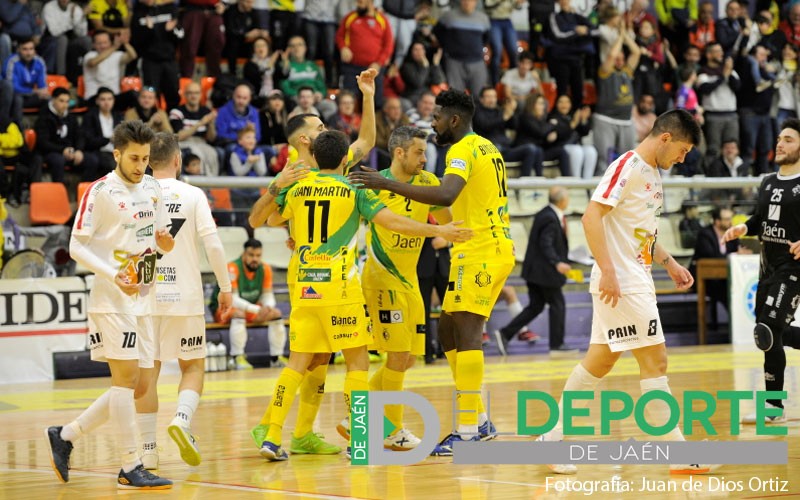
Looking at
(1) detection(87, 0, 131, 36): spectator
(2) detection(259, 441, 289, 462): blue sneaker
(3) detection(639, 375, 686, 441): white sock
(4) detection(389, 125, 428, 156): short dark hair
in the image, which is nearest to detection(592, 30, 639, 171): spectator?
(1) detection(87, 0, 131, 36): spectator

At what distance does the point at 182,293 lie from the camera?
27.9 ft

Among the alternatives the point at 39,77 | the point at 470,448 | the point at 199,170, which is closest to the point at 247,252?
the point at 199,170

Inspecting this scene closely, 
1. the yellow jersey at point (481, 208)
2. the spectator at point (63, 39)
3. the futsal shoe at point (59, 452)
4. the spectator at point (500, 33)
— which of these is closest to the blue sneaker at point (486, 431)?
the yellow jersey at point (481, 208)

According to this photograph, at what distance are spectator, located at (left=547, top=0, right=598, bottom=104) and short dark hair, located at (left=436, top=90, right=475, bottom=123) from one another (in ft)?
49.7

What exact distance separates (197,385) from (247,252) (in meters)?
8.51

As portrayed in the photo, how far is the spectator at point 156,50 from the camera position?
64.1 ft

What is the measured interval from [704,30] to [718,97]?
182 centimetres

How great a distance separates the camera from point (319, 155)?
849cm

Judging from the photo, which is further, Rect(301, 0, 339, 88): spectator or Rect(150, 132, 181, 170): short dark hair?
Rect(301, 0, 339, 88): spectator

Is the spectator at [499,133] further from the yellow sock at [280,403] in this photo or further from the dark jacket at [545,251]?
the yellow sock at [280,403]

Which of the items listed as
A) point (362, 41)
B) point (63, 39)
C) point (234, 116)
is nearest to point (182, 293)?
point (234, 116)

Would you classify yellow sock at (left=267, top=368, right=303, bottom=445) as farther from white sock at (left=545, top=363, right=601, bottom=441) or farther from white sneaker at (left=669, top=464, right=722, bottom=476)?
white sneaker at (left=669, top=464, right=722, bottom=476)

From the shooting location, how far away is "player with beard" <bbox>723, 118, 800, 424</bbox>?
32.8 feet

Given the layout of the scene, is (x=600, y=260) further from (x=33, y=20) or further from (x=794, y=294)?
(x=33, y=20)
